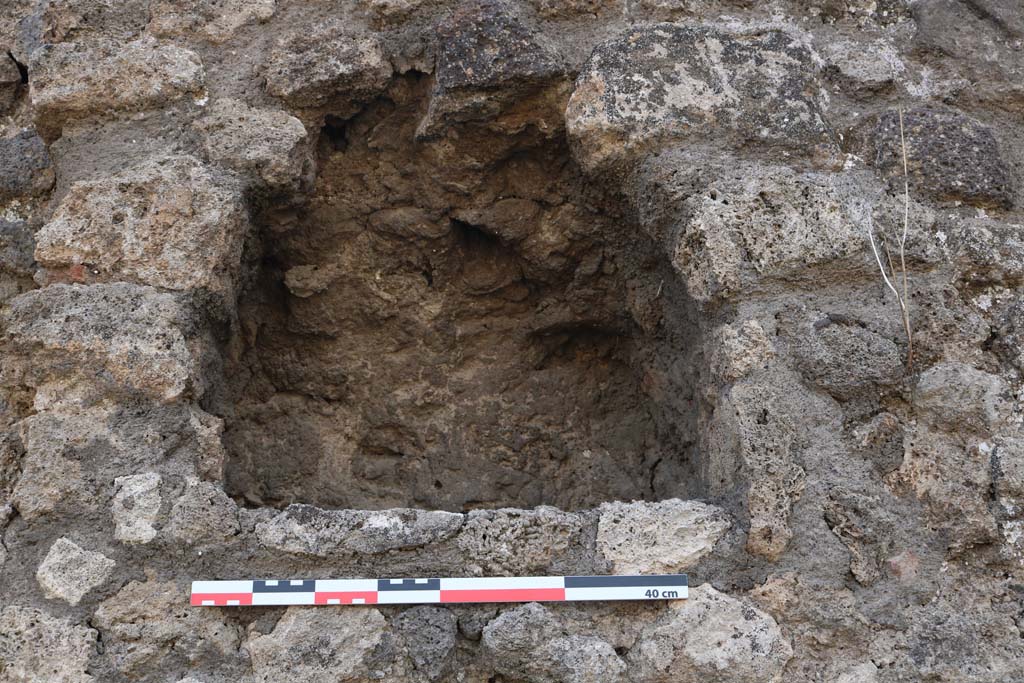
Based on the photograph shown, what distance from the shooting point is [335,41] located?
6.73 feet

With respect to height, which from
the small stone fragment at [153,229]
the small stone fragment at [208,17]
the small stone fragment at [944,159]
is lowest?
the small stone fragment at [944,159]

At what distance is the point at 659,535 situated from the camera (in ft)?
5.57

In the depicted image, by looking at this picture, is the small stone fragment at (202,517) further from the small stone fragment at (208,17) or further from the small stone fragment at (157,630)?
the small stone fragment at (208,17)

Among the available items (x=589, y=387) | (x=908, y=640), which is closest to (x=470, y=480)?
(x=589, y=387)

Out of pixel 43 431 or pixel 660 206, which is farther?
pixel 660 206

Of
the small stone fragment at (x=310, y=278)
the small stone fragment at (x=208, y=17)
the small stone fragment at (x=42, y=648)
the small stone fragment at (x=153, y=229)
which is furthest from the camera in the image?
the small stone fragment at (x=310, y=278)

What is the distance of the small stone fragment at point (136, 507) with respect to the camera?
1670mm

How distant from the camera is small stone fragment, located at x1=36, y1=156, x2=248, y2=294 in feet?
6.08

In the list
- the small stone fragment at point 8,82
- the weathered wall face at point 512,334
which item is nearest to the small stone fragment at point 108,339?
the weathered wall face at point 512,334

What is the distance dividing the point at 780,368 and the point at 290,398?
102 cm

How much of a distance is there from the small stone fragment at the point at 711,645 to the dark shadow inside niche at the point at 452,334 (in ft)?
1.34

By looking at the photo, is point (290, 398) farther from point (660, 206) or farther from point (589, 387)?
point (660, 206)

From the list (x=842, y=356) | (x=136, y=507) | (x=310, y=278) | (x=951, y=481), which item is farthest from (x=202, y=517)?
(x=951, y=481)

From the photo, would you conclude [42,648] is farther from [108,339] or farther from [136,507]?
[108,339]
